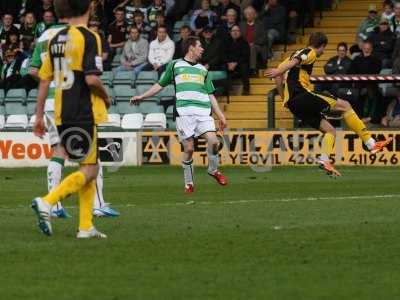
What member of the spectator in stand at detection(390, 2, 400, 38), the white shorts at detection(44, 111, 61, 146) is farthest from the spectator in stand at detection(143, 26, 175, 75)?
the white shorts at detection(44, 111, 61, 146)

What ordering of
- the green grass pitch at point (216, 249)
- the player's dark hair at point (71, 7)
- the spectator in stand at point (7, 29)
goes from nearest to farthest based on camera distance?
the green grass pitch at point (216, 249) → the player's dark hair at point (71, 7) → the spectator in stand at point (7, 29)

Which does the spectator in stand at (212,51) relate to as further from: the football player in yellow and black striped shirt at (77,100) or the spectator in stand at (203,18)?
the football player in yellow and black striped shirt at (77,100)

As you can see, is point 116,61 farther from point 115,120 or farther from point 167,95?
point 115,120

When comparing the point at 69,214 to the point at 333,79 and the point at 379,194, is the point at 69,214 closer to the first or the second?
the point at 379,194

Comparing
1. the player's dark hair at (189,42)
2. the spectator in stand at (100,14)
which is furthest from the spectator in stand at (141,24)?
the player's dark hair at (189,42)

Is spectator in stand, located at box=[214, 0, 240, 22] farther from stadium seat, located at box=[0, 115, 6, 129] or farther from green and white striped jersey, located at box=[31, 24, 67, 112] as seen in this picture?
green and white striped jersey, located at box=[31, 24, 67, 112]

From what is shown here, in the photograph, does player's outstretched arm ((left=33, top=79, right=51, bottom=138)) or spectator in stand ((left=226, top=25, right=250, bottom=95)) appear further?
spectator in stand ((left=226, top=25, right=250, bottom=95))

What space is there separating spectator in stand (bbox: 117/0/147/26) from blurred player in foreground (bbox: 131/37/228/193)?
11655 mm

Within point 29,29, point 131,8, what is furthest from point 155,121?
point 29,29

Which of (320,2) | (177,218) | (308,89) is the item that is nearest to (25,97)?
(320,2)

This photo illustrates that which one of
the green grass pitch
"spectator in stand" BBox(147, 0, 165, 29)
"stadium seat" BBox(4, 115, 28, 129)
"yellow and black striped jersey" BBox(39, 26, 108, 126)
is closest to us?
the green grass pitch

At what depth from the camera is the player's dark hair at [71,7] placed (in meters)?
11.6

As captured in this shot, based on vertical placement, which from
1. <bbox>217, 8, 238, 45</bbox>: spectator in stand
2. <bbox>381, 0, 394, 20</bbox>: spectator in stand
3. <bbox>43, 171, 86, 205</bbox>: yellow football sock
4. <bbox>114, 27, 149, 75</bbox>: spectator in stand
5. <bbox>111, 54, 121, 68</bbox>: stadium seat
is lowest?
<bbox>111, 54, 121, 68</bbox>: stadium seat

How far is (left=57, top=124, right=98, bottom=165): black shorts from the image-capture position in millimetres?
11844
